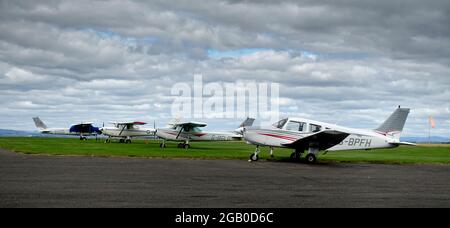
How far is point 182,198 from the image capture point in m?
10.3

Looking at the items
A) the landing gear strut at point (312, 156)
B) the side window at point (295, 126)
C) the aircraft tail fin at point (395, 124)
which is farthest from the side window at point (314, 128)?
the aircraft tail fin at point (395, 124)

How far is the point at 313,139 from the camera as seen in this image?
24.5 meters

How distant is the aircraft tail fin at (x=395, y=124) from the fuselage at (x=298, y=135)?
0.64 meters

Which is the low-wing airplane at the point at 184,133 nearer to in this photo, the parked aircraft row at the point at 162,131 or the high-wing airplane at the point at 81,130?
the parked aircraft row at the point at 162,131

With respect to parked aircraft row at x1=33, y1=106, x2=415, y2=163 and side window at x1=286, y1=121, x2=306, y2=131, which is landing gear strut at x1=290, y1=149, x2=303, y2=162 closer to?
parked aircraft row at x1=33, y1=106, x2=415, y2=163

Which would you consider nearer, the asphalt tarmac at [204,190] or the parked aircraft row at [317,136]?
the asphalt tarmac at [204,190]

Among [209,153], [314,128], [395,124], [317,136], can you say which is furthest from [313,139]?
[209,153]

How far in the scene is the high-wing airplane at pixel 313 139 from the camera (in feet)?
82.4

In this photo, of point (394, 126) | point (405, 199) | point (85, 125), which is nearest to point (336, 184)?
point (405, 199)

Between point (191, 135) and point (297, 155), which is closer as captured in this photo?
point (297, 155)

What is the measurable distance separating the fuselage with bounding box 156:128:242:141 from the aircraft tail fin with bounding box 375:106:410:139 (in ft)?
68.3

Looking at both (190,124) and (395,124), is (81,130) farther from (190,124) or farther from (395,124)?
(395,124)

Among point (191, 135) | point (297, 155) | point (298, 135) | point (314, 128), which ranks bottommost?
point (297, 155)

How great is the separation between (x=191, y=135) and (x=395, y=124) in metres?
25.2
